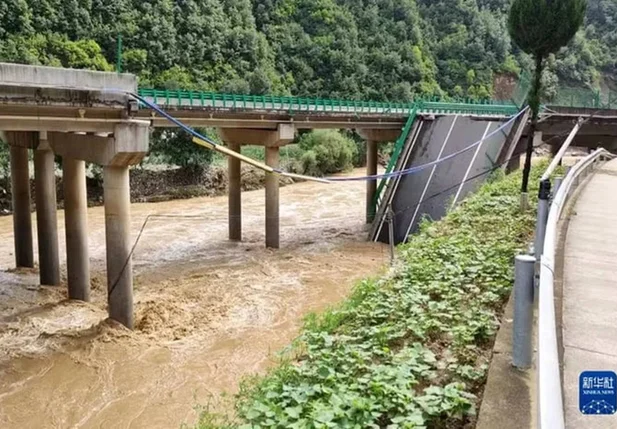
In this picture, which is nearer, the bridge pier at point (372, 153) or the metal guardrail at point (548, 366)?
the metal guardrail at point (548, 366)

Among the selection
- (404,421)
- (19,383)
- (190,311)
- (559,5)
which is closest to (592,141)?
(559,5)

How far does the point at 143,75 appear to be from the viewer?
5012 centimetres

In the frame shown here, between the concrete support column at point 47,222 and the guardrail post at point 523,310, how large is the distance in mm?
15800

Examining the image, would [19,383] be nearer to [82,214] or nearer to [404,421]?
[82,214]

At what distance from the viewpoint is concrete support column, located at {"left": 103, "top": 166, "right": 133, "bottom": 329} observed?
1327cm

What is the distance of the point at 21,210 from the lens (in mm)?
18625

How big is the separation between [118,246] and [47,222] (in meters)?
4.76

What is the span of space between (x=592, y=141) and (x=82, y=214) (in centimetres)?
2552

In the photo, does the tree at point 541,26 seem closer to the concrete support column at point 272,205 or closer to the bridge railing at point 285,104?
the bridge railing at point 285,104

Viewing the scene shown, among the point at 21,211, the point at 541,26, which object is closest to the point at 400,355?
the point at 541,26

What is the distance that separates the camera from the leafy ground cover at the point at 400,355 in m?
3.71

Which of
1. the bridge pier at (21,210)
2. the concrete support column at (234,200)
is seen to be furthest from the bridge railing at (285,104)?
the bridge pier at (21,210)

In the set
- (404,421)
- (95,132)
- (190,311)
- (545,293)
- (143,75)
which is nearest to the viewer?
(545,293)

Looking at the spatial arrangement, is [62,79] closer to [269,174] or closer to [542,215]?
[542,215]
